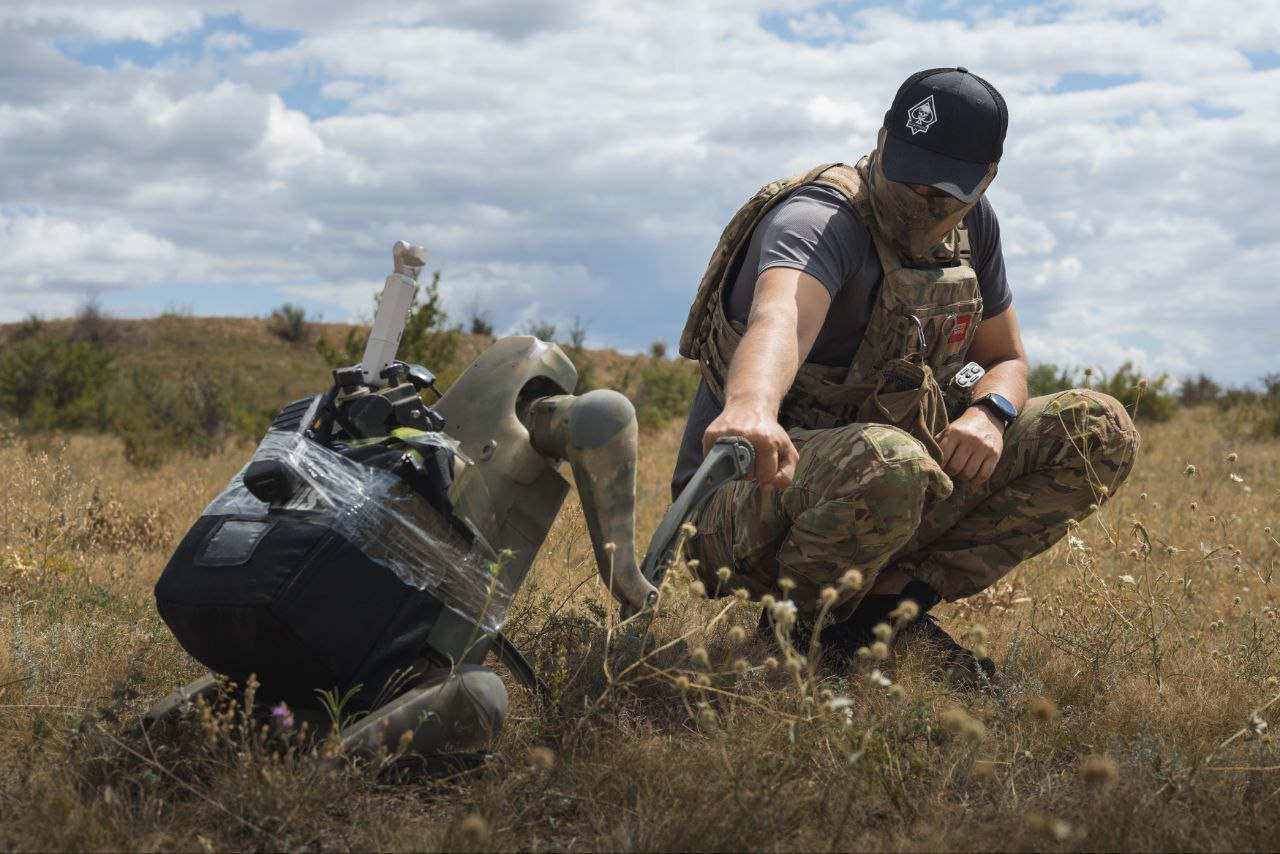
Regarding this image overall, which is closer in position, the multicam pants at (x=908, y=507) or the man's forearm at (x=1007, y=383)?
the multicam pants at (x=908, y=507)

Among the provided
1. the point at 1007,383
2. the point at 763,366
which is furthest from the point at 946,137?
the point at 763,366

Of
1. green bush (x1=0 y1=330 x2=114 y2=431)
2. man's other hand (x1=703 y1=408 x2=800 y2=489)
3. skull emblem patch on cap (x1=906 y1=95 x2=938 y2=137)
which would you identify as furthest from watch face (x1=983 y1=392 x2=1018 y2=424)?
green bush (x1=0 y1=330 x2=114 y2=431)

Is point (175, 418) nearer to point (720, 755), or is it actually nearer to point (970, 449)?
point (970, 449)

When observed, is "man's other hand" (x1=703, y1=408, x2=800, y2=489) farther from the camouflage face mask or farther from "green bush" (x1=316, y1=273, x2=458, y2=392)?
"green bush" (x1=316, y1=273, x2=458, y2=392)

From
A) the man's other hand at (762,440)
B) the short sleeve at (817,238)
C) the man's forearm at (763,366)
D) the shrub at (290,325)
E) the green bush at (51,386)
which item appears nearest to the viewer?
the man's other hand at (762,440)

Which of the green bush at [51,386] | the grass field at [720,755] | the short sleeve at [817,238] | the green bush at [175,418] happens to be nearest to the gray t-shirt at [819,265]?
the short sleeve at [817,238]

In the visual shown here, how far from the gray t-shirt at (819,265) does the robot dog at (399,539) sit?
2.49 feet

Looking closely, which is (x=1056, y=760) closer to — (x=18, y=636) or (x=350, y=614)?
(x=350, y=614)

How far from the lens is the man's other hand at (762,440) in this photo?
101 inches

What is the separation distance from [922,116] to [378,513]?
1921 millimetres

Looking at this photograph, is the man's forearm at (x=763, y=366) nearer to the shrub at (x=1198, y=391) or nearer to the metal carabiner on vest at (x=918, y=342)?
the metal carabiner on vest at (x=918, y=342)

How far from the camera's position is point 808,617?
3500mm

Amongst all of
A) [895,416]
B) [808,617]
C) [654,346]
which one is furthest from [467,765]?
[654,346]

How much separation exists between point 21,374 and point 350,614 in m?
18.4
